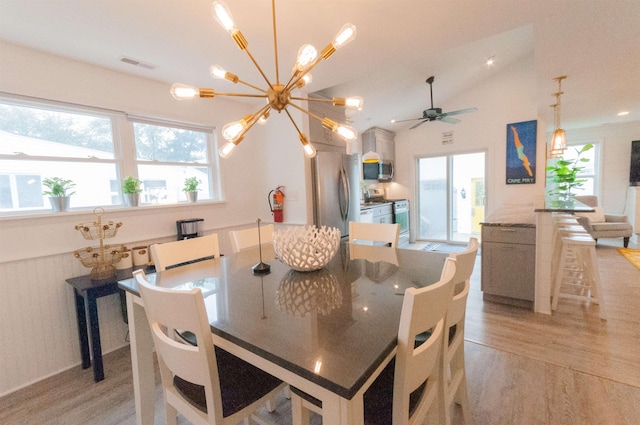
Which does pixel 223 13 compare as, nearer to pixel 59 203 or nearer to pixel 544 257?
pixel 59 203

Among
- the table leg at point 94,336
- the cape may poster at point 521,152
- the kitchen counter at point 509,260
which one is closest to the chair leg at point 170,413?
the table leg at point 94,336

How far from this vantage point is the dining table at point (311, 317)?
2.35 feet

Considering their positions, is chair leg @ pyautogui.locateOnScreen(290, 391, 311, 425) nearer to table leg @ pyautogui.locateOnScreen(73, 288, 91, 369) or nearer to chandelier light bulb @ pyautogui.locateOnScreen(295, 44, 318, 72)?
chandelier light bulb @ pyautogui.locateOnScreen(295, 44, 318, 72)

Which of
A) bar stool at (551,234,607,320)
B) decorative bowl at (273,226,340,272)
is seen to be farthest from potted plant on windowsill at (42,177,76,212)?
bar stool at (551,234,607,320)

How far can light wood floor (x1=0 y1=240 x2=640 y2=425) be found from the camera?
158 centimetres

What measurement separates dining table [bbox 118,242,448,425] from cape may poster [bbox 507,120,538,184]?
4126 millimetres

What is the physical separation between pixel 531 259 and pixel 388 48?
2.33m

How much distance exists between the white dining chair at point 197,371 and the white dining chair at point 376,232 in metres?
1.24

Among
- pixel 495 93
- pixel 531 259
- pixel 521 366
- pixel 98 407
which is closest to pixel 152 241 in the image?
pixel 98 407

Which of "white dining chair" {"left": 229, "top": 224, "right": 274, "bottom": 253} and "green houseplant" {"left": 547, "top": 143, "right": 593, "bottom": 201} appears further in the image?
"green houseplant" {"left": 547, "top": 143, "right": 593, "bottom": 201}

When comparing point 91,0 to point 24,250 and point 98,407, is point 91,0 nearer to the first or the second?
point 24,250

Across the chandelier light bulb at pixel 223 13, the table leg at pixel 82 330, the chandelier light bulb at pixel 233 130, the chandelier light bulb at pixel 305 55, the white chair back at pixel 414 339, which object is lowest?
the table leg at pixel 82 330

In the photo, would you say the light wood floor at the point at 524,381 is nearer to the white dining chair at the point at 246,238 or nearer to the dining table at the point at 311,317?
the dining table at the point at 311,317

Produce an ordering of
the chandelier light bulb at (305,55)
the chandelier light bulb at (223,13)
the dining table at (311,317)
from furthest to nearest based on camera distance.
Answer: the chandelier light bulb at (305,55)
the chandelier light bulb at (223,13)
the dining table at (311,317)
